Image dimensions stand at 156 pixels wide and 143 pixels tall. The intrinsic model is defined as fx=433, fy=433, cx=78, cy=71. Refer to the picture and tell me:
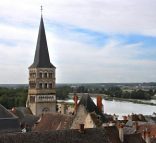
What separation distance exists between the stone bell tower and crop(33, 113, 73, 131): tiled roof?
1896 cm

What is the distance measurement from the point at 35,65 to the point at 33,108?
577 cm

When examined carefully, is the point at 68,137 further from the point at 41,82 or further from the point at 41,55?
the point at 41,55

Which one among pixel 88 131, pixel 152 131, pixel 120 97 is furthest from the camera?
pixel 120 97

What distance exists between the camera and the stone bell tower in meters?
57.7

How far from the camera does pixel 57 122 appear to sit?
119 feet

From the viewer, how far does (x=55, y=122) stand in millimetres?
36688

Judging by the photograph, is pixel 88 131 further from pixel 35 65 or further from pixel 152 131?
pixel 35 65

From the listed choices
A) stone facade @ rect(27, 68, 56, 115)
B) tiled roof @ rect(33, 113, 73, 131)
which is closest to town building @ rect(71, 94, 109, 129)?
tiled roof @ rect(33, 113, 73, 131)

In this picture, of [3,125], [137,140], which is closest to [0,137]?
[137,140]

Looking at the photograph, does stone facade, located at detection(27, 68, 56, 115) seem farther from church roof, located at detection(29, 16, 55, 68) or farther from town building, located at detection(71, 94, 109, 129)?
town building, located at detection(71, 94, 109, 129)

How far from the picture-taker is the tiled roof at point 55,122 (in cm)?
3464

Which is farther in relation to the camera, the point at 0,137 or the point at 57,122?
the point at 57,122

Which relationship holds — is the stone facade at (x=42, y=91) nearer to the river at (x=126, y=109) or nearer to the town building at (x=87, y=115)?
the river at (x=126, y=109)

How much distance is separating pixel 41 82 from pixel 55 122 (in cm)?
2199
